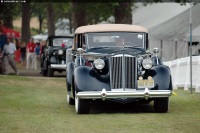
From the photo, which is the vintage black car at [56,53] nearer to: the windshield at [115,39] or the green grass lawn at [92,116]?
the green grass lawn at [92,116]

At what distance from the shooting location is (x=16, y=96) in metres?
18.8

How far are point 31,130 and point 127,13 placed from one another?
90.7ft

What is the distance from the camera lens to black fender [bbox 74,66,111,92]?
1436 centimetres

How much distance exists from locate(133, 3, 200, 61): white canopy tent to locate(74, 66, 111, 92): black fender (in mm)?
16902

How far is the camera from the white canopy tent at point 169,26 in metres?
34.2

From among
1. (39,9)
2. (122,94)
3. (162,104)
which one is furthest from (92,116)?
(39,9)

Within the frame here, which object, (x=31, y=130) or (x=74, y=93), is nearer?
(x=31, y=130)

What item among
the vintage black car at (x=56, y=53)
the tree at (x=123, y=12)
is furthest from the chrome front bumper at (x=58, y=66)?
the tree at (x=123, y=12)

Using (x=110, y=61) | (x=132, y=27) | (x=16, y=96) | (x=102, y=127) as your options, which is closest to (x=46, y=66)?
(x=16, y=96)

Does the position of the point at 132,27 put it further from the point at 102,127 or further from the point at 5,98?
the point at 102,127

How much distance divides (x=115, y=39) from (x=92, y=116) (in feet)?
9.49

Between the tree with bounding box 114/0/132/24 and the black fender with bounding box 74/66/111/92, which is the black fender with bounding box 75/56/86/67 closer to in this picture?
the black fender with bounding box 74/66/111/92

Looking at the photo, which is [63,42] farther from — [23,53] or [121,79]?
[121,79]

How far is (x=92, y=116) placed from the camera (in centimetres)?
1388
